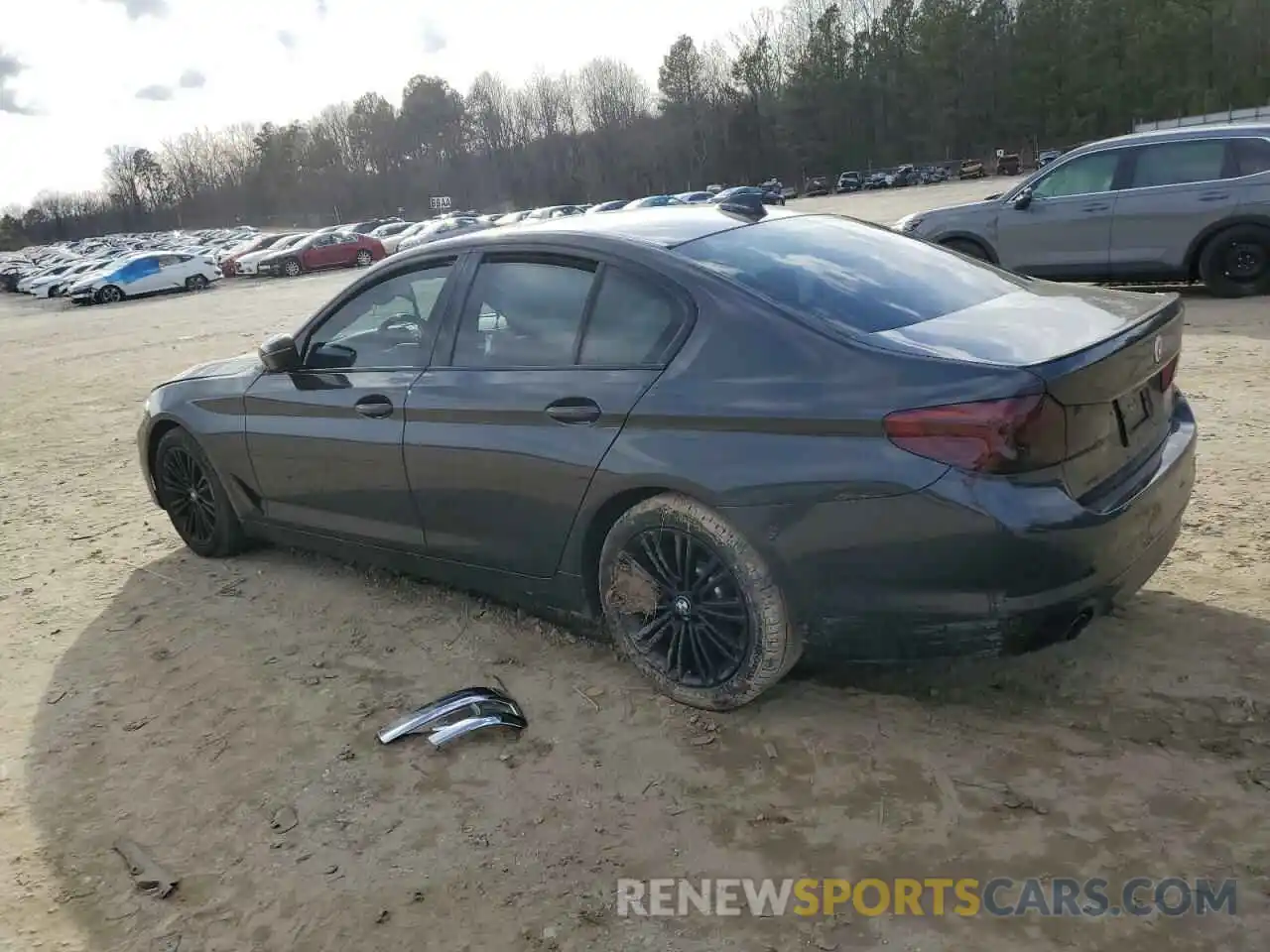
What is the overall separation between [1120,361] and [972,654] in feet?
3.08

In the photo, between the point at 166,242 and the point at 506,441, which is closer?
the point at 506,441

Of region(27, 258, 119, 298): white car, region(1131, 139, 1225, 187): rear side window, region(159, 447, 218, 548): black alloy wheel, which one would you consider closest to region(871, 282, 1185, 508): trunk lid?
region(159, 447, 218, 548): black alloy wheel

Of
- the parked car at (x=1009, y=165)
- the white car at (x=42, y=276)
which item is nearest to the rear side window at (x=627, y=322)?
the white car at (x=42, y=276)

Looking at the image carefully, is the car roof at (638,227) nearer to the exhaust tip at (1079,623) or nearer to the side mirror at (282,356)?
the side mirror at (282,356)

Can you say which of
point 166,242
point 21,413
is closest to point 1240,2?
point 166,242

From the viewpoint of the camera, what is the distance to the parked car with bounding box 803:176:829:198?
7750 cm

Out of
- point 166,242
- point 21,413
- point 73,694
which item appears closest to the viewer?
point 73,694

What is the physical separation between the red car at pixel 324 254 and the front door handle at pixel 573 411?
34.7 m

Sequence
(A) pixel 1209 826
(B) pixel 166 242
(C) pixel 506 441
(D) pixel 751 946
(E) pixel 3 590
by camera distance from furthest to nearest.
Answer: (B) pixel 166 242 → (E) pixel 3 590 → (C) pixel 506 441 → (A) pixel 1209 826 → (D) pixel 751 946

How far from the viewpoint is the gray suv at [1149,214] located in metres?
9.41

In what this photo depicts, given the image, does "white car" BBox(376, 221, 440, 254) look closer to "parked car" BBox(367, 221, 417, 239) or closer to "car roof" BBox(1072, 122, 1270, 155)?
"parked car" BBox(367, 221, 417, 239)

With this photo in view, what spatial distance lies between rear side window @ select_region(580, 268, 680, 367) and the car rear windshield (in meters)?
0.21

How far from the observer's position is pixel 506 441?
3527mm

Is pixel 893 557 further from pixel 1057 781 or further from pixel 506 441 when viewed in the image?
pixel 506 441
